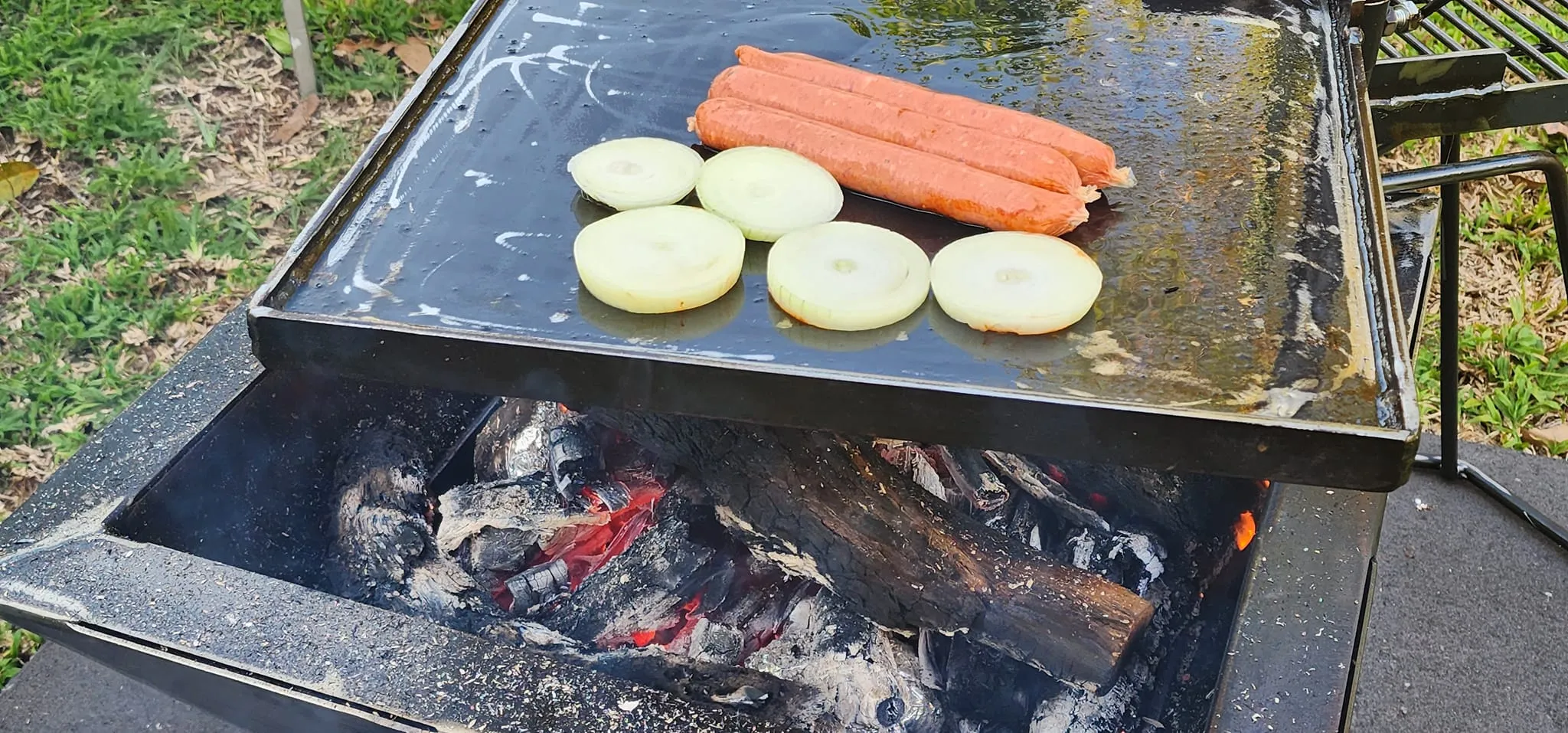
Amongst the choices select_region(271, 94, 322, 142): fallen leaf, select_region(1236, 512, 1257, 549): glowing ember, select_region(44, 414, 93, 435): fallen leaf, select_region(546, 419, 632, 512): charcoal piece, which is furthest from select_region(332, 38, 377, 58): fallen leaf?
select_region(1236, 512, 1257, 549): glowing ember

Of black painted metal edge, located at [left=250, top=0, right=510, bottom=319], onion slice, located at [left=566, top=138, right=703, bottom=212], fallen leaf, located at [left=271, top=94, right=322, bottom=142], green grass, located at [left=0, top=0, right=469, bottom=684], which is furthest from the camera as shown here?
fallen leaf, located at [left=271, top=94, right=322, bottom=142]

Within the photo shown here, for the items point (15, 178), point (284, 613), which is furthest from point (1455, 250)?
point (15, 178)

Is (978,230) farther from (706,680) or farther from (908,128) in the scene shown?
(706,680)

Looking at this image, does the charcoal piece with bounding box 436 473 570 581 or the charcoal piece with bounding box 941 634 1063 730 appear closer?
the charcoal piece with bounding box 941 634 1063 730

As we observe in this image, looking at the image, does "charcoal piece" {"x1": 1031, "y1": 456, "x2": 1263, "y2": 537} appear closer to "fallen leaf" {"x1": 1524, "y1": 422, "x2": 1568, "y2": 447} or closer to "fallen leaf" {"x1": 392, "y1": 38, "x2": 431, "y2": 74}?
"fallen leaf" {"x1": 1524, "y1": 422, "x2": 1568, "y2": 447}

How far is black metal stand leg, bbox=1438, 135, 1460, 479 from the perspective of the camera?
10.1 ft

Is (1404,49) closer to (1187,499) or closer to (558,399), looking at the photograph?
(1187,499)

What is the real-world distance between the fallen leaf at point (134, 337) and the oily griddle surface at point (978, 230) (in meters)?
2.43

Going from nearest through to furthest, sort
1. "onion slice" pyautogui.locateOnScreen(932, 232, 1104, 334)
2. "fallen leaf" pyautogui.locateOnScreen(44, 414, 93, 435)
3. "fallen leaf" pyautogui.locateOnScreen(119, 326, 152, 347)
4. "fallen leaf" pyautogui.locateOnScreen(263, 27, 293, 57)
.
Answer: "onion slice" pyautogui.locateOnScreen(932, 232, 1104, 334), "fallen leaf" pyautogui.locateOnScreen(44, 414, 93, 435), "fallen leaf" pyautogui.locateOnScreen(119, 326, 152, 347), "fallen leaf" pyautogui.locateOnScreen(263, 27, 293, 57)

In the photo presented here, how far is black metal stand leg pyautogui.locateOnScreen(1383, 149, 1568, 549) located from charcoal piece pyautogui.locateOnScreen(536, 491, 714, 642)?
5.90 feet

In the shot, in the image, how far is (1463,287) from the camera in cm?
504

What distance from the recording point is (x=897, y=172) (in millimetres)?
2281

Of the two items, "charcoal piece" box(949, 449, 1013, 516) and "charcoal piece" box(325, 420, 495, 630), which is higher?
"charcoal piece" box(949, 449, 1013, 516)

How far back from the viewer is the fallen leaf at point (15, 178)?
479 cm
